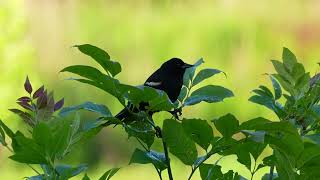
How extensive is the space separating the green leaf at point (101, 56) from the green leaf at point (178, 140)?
4cm

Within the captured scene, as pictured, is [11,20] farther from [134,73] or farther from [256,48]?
[256,48]

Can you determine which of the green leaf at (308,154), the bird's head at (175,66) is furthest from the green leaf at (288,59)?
the bird's head at (175,66)

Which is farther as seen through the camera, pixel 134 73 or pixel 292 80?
pixel 134 73

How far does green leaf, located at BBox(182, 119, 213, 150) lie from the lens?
0.40 m

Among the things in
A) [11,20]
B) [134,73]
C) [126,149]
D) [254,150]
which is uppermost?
[254,150]

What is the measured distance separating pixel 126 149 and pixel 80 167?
8.41ft

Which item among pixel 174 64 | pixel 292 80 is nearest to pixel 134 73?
pixel 174 64

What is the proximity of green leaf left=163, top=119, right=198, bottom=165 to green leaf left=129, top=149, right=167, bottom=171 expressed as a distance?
0.03m

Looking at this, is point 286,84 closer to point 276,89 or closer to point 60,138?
point 276,89

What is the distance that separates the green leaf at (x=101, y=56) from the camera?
0.38 m

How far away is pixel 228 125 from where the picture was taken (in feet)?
1.27

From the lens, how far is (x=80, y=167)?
41cm

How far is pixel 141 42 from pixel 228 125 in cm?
311

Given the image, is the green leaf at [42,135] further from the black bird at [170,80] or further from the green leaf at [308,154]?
the black bird at [170,80]
